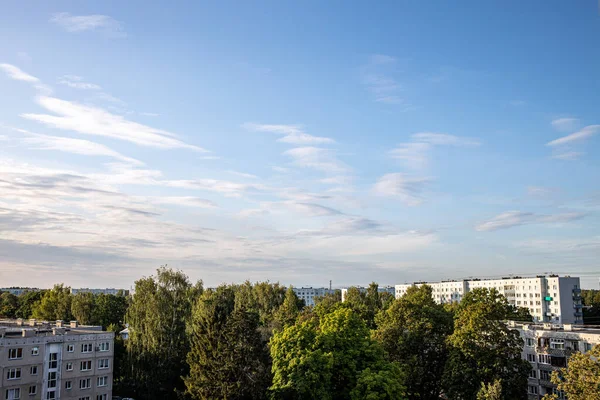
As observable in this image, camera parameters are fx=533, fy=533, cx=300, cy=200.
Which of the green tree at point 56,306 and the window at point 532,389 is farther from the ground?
the green tree at point 56,306

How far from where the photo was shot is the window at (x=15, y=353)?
54031mm

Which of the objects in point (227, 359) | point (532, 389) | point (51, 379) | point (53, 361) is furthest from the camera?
point (532, 389)

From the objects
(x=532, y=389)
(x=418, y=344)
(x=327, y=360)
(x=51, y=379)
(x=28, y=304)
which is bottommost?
(x=532, y=389)

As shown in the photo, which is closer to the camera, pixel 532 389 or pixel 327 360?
pixel 327 360

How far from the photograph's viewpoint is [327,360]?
4903 centimetres

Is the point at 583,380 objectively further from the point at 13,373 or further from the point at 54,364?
the point at 13,373

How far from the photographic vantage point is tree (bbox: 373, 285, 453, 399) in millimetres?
61094

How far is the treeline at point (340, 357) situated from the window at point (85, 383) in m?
7.86

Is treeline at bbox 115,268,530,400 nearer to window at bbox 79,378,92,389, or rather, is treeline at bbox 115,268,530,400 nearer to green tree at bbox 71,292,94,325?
window at bbox 79,378,92,389

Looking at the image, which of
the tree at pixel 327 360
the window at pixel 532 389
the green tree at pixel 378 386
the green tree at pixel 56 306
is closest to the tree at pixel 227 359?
the tree at pixel 327 360

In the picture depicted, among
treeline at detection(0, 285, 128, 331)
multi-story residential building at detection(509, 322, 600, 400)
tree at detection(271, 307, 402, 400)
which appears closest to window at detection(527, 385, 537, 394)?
multi-story residential building at detection(509, 322, 600, 400)

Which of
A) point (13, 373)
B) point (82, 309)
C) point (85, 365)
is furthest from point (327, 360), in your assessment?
point (82, 309)

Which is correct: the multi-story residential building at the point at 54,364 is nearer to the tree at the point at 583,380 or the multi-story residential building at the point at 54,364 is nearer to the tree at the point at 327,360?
the tree at the point at 327,360

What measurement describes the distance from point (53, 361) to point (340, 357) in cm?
3162
